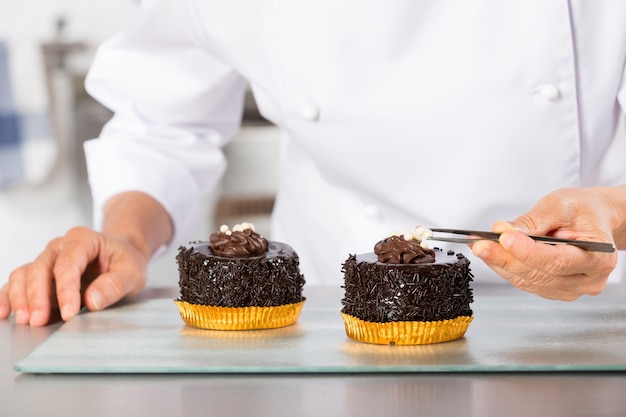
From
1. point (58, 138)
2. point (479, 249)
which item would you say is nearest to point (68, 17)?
point (58, 138)

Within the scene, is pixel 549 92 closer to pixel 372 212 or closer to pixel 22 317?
pixel 372 212

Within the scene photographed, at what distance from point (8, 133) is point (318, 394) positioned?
11.4 ft

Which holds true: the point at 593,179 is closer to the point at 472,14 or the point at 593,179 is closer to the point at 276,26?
the point at 472,14

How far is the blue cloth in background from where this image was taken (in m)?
4.17

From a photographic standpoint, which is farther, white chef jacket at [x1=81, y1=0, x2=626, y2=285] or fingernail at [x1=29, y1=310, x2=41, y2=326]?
white chef jacket at [x1=81, y1=0, x2=626, y2=285]

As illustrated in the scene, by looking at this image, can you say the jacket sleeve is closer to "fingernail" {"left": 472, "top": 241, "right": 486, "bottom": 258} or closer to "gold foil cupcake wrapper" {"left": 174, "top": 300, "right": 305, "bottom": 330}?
"gold foil cupcake wrapper" {"left": 174, "top": 300, "right": 305, "bottom": 330}

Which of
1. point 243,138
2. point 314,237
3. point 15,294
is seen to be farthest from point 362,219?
point 243,138

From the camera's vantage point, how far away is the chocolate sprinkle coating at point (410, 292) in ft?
4.41

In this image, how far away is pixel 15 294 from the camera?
62.4 inches

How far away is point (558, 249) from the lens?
1241 millimetres

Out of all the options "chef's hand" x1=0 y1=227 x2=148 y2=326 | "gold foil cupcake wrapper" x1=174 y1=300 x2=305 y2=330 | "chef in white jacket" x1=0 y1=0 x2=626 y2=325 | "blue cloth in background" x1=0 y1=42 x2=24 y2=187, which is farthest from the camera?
"blue cloth in background" x1=0 y1=42 x2=24 y2=187

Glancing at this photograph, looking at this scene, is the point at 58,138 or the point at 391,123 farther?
the point at 58,138

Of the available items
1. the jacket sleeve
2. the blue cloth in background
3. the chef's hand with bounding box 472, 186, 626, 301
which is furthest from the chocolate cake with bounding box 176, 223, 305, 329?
the blue cloth in background

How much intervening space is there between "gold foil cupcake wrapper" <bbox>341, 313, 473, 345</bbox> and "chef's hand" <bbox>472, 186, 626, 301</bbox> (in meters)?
0.11
